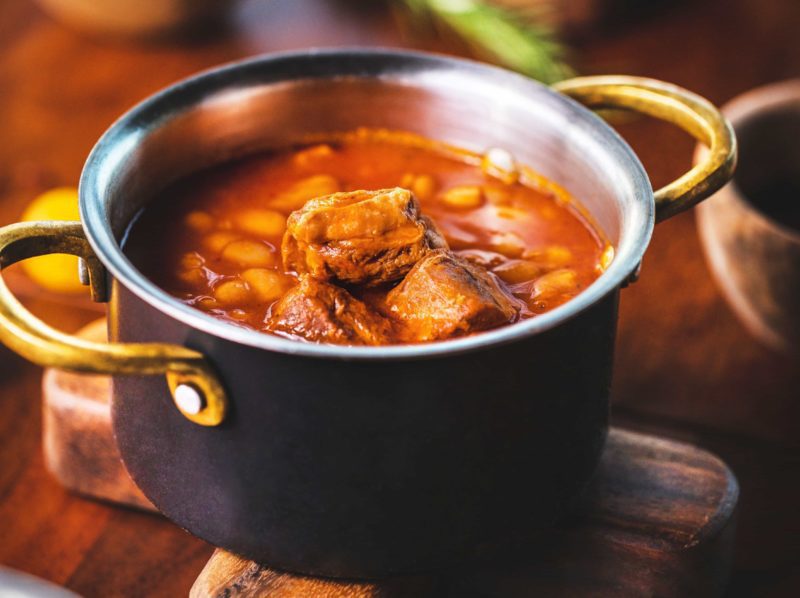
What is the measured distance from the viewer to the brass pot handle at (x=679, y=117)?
1.59 meters

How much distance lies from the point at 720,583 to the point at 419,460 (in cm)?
79

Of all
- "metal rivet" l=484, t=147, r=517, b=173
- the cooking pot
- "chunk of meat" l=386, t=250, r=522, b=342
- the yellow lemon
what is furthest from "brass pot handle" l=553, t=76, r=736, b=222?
the yellow lemon

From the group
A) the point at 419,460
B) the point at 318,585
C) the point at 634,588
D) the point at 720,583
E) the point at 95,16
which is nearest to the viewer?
the point at 419,460

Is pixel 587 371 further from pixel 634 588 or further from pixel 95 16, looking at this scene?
pixel 95 16

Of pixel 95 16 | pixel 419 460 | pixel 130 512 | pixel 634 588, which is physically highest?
pixel 419 460

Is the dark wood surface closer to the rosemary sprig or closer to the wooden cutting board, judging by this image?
the wooden cutting board

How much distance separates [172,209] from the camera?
5.98 ft

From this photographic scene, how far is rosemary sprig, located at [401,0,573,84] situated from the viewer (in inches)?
124

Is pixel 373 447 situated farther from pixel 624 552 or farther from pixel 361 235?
pixel 624 552

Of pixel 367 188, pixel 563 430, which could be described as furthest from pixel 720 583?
pixel 367 188

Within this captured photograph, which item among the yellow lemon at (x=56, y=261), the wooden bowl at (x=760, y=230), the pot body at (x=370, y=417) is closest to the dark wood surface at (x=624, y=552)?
the pot body at (x=370, y=417)

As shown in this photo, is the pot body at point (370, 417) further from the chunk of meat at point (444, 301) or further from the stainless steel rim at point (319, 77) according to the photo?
the chunk of meat at point (444, 301)

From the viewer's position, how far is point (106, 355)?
4.07 ft

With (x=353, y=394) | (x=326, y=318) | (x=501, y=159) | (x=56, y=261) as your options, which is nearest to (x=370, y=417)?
(x=353, y=394)
